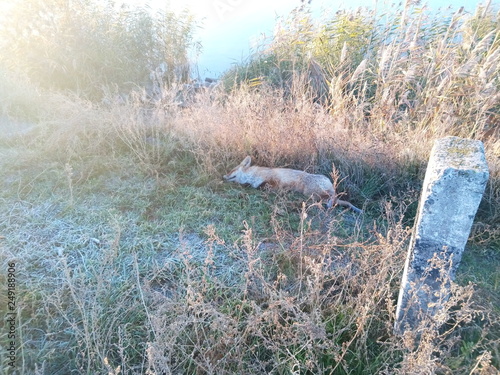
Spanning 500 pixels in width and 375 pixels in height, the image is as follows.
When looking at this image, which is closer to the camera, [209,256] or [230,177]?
[209,256]

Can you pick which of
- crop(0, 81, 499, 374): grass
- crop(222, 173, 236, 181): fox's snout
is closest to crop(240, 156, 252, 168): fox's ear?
crop(222, 173, 236, 181): fox's snout

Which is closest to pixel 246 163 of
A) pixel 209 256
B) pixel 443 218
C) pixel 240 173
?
pixel 240 173

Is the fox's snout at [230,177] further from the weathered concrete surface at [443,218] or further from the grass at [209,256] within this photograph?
the weathered concrete surface at [443,218]

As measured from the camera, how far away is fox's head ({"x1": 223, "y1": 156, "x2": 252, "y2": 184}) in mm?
3346

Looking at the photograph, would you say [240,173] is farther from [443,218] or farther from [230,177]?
[443,218]

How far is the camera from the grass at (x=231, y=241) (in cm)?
163

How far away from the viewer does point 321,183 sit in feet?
9.86

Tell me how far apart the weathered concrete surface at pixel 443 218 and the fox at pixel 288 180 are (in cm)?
120

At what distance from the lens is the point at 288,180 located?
315 centimetres

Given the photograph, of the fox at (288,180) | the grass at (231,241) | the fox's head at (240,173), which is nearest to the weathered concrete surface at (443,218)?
the grass at (231,241)

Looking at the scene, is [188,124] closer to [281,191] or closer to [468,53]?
[281,191]

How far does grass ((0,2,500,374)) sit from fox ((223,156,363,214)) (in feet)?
0.35

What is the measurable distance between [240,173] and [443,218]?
2.19m

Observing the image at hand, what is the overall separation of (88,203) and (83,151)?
107cm
